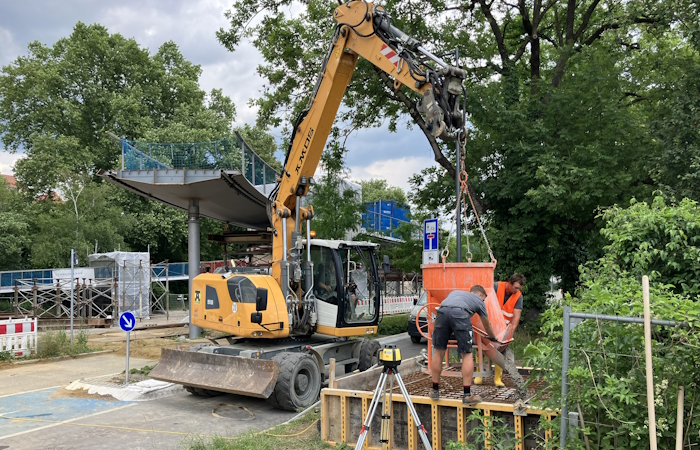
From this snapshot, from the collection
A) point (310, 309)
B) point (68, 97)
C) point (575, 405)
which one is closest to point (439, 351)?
point (575, 405)

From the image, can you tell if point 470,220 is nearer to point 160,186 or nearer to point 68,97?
point 160,186

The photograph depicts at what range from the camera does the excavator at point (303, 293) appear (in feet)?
30.2

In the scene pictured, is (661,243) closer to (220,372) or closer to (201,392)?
(220,372)

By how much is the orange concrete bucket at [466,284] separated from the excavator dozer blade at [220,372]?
10.1 ft

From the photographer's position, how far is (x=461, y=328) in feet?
20.1

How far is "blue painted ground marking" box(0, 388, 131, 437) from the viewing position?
28.0 feet

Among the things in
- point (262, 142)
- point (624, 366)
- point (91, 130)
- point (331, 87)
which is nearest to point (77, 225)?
point (91, 130)

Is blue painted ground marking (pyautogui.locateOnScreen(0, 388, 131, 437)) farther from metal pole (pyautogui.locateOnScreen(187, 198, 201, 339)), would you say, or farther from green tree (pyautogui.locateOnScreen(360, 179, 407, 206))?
green tree (pyautogui.locateOnScreen(360, 179, 407, 206))

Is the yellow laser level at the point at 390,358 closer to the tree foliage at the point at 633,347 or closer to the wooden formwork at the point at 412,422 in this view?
the wooden formwork at the point at 412,422

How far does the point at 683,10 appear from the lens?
13.1 metres

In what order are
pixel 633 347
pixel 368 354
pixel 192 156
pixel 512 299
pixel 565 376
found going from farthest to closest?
pixel 192 156 < pixel 368 354 < pixel 512 299 < pixel 565 376 < pixel 633 347

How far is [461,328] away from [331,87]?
5987 millimetres

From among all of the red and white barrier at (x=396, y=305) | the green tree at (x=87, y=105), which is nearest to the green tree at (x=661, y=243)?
the red and white barrier at (x=396, y=305)

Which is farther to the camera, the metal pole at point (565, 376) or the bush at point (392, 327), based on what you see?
the bush at point (392, 327)
